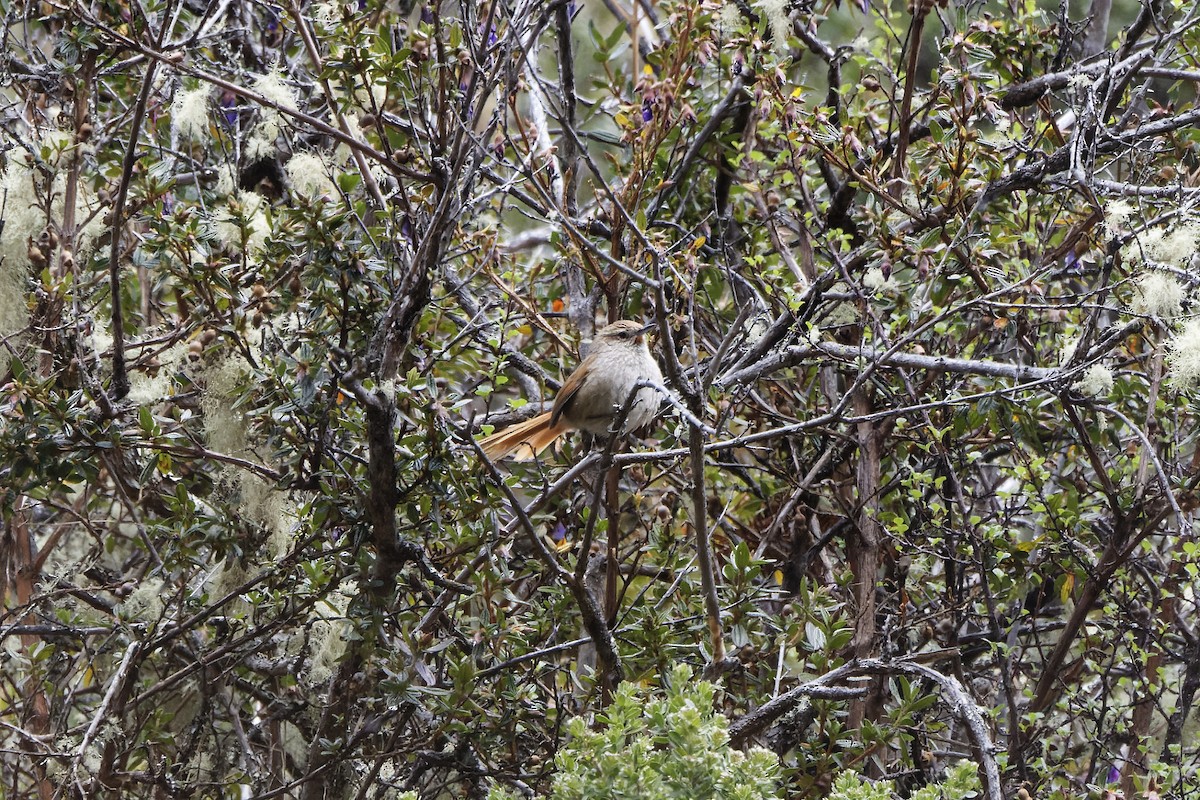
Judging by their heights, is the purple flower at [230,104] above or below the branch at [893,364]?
above

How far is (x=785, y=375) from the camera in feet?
18.0

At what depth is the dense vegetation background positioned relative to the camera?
146 inches

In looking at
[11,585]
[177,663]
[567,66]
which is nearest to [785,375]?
[567,66]

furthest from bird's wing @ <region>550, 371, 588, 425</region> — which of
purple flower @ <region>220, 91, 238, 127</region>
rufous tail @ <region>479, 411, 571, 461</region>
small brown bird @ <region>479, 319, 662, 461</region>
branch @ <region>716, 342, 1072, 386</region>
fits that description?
purple flower @ <region>220, 91, 238, 127</region>

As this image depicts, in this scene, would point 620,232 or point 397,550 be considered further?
point 620,232

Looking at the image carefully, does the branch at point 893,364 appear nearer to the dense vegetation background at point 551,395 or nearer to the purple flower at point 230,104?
the dense vegetation background at point 551,395

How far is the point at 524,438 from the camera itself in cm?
500

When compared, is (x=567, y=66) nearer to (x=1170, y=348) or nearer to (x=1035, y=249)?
(x=1035, y=249)

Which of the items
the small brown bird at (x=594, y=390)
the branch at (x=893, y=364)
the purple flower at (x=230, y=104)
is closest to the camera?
the branch at (x=893, y=364)

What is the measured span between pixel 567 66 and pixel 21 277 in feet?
7.12

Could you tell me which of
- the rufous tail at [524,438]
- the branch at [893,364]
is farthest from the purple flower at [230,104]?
the branch at [893,364]

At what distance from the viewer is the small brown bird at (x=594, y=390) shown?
15.7ft

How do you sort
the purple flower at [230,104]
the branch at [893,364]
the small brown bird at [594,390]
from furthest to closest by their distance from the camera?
1. the purple flower at [230,104]
2. the small brown bird at [594,390]
3. the branch at [893,364]

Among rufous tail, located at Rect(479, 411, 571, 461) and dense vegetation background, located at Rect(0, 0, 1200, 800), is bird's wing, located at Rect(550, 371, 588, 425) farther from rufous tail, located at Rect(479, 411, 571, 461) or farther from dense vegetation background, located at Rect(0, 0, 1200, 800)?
dense vegetation background, located at Rect(0, 0, 1200, 800)
